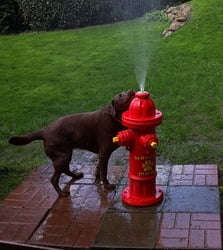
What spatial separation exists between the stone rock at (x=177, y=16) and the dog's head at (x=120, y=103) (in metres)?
7.57

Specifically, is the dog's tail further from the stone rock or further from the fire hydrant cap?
the stone rock

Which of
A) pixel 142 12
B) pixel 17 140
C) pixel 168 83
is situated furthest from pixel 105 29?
pixel 17 140

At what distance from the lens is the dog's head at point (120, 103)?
4168mm

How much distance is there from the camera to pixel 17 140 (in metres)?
4.50

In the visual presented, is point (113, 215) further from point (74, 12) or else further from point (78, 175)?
point (74, 12)

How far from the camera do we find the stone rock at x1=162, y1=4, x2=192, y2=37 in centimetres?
1171

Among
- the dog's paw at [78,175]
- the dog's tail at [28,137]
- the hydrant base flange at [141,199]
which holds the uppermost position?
the dog's tail at [28,137]

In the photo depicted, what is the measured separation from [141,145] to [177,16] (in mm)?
8755

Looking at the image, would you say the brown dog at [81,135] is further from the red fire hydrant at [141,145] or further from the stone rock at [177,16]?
the stone rock at [177,16]

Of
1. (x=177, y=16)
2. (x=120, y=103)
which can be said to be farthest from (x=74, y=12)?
(x=120, y=103)

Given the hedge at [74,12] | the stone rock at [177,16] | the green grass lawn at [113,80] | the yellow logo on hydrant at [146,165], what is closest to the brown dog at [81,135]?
the yellow logo on hydrant at [146,165]

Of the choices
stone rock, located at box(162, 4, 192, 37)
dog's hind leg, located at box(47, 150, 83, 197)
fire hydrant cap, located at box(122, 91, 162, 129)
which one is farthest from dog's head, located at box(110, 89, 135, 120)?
stone rock, located at box(162, 4, 192, 37)

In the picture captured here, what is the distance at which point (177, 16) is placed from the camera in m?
12.3

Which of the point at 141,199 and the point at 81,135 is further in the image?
the point at 81,135
